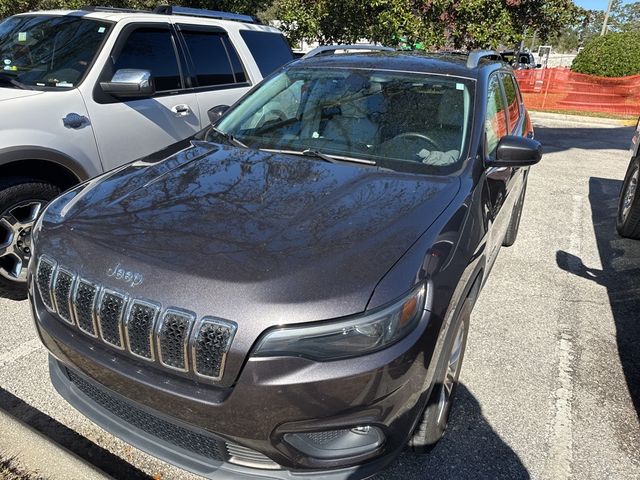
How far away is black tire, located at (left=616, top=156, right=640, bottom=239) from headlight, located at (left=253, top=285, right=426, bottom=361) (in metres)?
4.34

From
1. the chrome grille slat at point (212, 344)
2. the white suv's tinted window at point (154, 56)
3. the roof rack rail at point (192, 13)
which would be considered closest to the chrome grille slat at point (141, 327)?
the chrome grille slat at point (212, 344)

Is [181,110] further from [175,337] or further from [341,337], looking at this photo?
[341,337]

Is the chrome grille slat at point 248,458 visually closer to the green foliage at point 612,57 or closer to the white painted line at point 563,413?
the white painted line at point 563,413

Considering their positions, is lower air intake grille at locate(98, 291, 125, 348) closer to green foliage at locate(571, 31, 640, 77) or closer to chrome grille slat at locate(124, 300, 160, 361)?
chrome grille slat at locate(124, 300, 160, 361)

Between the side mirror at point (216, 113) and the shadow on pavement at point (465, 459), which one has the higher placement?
the side mirror at point (216, 113)

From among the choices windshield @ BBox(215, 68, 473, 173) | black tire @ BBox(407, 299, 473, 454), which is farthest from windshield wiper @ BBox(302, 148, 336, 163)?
black tire @ BBox(407, 299, 473, 454)

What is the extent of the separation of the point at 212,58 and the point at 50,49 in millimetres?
1399

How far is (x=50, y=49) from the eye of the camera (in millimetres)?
3920

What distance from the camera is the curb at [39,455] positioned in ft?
6.82

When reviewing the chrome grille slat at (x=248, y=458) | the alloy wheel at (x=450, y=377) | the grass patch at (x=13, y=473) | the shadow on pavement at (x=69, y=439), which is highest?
the chrome grille slat at (x=248, y=458)

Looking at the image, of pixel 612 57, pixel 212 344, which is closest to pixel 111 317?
pixel 212 344

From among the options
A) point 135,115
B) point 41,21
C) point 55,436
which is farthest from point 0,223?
point 41,21

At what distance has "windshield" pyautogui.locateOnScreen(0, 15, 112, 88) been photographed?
3742mm

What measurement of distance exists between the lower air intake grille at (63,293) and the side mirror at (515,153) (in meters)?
2.14
